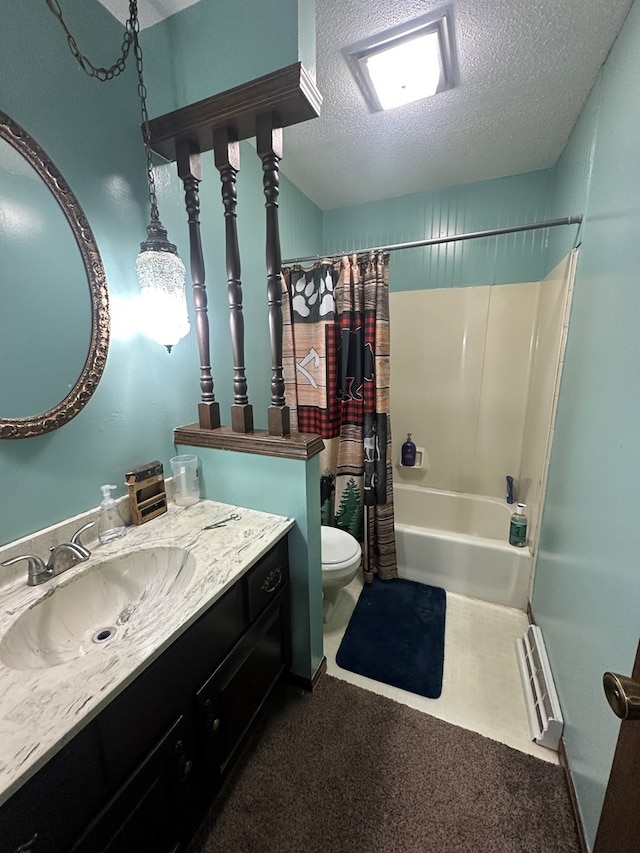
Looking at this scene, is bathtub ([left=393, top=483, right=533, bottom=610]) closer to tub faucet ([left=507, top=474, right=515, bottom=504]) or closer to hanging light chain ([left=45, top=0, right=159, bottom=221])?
tub faucet ([left=507, top=474, right=515, bottom=504])

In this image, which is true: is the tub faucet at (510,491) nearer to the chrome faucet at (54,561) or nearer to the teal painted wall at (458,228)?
the teal painted wall at (458,228)

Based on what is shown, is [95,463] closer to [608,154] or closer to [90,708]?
[90,708]

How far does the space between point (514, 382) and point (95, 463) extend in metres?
2.40

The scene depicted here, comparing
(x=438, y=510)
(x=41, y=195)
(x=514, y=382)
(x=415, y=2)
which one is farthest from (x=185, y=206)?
(x=438, y=510)

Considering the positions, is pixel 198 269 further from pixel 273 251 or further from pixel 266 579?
pixel 266 579

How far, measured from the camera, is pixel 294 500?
1176mm

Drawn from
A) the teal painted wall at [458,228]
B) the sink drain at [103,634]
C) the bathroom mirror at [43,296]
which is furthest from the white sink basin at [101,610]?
the teal painted wall at [458,228]

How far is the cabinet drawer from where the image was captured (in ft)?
3.29

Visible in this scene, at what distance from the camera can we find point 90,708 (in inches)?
22.0

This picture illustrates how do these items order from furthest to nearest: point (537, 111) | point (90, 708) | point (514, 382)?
point (514, 382), point (537, 111), point (90, 708)

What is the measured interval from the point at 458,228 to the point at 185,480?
2319 mm

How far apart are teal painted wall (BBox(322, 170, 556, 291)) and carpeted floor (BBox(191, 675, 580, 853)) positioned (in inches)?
96.8

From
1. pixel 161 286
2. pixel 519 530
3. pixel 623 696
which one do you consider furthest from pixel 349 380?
pixel 623 696

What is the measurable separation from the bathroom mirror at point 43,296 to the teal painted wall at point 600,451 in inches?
60.0
